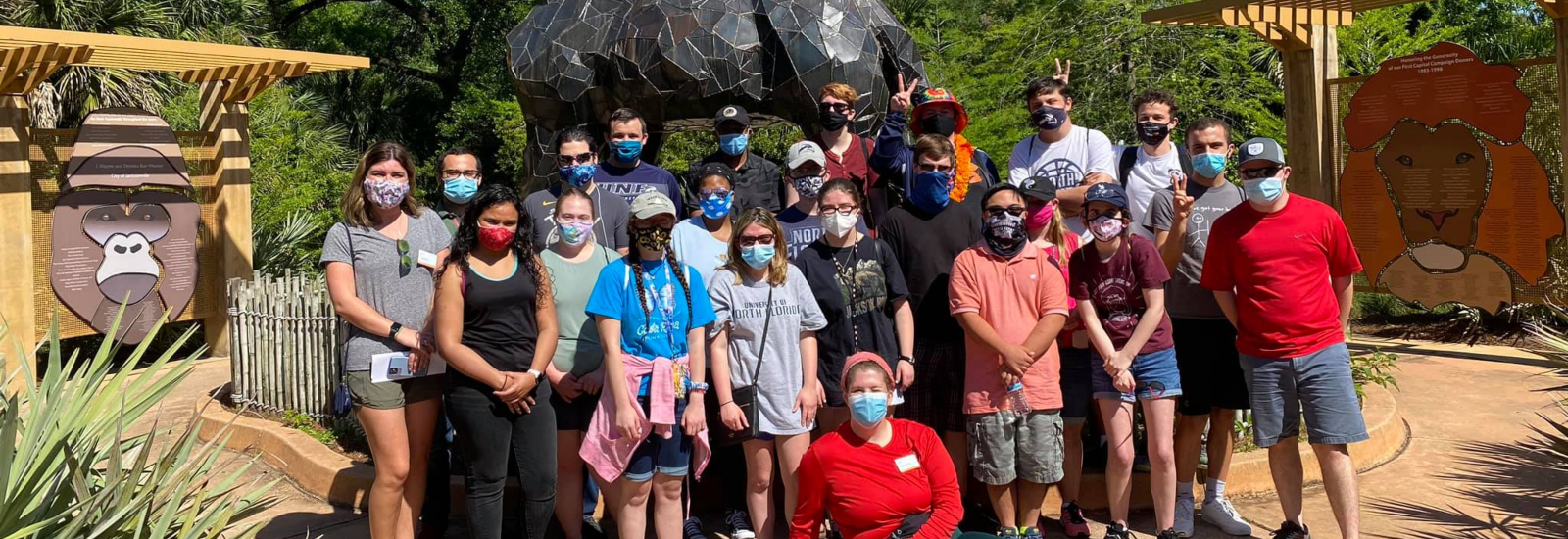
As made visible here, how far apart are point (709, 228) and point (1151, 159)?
190 centimetres

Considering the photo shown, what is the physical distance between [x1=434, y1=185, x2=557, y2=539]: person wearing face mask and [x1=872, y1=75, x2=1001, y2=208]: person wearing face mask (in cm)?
158

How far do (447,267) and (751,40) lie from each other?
465 centimetres

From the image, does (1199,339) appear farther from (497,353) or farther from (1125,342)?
(497,353)

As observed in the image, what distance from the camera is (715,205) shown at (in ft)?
16.2

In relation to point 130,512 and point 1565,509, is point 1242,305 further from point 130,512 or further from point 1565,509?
point 130,512

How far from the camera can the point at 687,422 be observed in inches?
172

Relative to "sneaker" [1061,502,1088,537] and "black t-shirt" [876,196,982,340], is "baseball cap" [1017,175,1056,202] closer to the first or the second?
"black t-shirt" [876,196,982,340]

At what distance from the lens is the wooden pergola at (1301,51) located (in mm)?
8945

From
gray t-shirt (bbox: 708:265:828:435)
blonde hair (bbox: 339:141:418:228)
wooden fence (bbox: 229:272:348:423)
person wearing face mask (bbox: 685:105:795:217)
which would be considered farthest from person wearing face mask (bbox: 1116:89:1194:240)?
wooden fence (bbox: 229:272:348:423)

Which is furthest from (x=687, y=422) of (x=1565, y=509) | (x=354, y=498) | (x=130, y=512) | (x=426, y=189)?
(x=426, y=189)

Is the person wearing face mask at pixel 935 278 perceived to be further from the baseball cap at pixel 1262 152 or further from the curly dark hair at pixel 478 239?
the curly dark hair at pixel 478 239

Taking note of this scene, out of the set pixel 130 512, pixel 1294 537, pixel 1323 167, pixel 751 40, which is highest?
pixel 751 40

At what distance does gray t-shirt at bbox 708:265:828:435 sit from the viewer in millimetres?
4488

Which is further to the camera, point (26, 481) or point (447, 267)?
point (447, 267)
